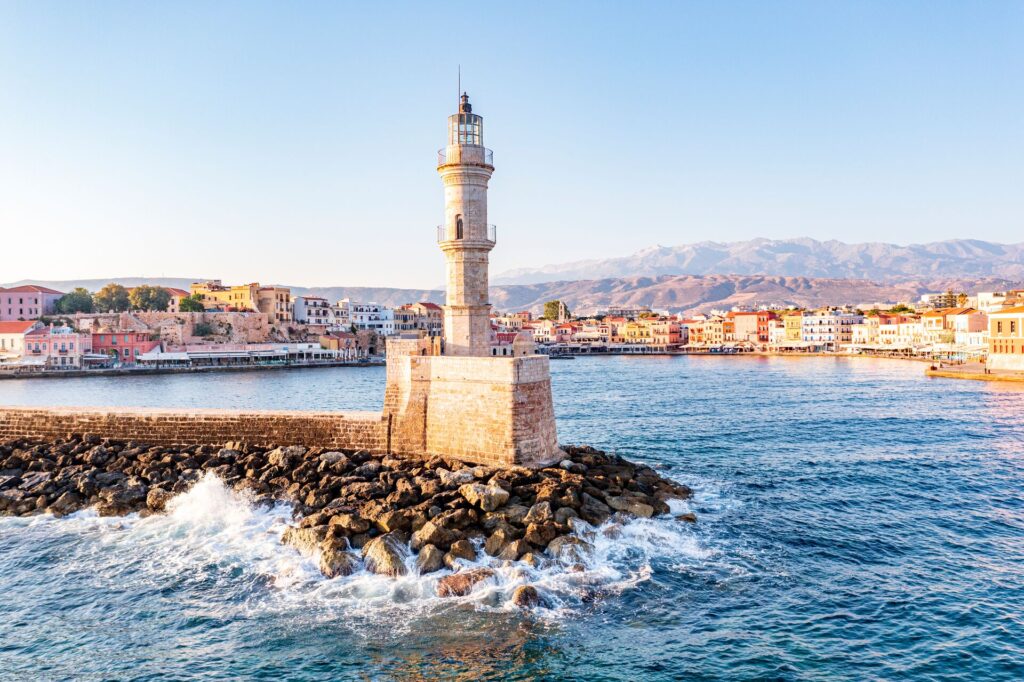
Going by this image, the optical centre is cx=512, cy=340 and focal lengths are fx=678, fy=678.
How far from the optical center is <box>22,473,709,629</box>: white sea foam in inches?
452

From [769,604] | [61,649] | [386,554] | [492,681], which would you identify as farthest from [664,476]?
[61,649]

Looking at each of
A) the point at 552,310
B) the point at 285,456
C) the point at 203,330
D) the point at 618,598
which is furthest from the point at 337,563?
the point at 552,310

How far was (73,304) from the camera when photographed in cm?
8875

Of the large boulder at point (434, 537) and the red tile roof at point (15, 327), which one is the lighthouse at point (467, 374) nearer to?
the large boulder at point (434, 537)

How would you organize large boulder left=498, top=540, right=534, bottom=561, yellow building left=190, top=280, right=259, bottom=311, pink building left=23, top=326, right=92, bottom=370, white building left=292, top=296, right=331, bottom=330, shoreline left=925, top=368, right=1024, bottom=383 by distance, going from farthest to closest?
white building left=292, top=296, right=331, bottom=330 < yellow building left=190, top=280, right=259, bottom=311 < pink building left=23, top=326, right=92, bottom=370 < shoreline left=925, top=368, right=1024, bottom=383 < large boulder left=498, top=540, right=534, bottom=561

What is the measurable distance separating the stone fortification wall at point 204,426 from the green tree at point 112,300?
78946 mm

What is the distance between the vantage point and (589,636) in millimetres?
10406

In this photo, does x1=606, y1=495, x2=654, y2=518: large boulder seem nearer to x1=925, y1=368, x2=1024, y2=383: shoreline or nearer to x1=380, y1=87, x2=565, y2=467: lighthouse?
x1=380, y1=87, x2=565, y2=467: lighthouse

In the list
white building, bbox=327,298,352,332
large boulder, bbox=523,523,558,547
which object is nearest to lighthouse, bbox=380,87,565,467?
large boulder, bbox=523,523,558,547

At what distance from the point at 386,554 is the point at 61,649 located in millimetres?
5141

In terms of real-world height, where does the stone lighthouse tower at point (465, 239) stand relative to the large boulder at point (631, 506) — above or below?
above

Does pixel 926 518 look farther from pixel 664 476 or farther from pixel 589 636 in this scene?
pixel 589 636

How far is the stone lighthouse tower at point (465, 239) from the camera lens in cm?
1988

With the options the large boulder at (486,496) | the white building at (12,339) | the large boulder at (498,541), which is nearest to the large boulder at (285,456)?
the large boulder at (486,496)
